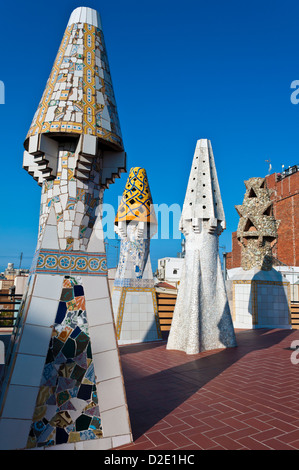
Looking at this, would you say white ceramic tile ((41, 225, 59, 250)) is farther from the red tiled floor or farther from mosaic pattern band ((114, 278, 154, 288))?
mosaic pattern band ((114, 278, 154, 288))

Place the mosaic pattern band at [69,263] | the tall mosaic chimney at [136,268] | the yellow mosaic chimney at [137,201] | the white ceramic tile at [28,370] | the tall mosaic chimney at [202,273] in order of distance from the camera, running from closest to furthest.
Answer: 1. the white ceramic tile at [28,370]
2. the mosaic pattern band at [69,263]
3. the tall mosaic chimney at [202,273]
4. the tall mosaic chimney at [136,268]
5. the yellow mosaic chimney at [137,201]

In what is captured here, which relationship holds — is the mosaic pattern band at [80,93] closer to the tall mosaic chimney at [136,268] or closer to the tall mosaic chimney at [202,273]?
the tall mosaic chimney at [202,273]

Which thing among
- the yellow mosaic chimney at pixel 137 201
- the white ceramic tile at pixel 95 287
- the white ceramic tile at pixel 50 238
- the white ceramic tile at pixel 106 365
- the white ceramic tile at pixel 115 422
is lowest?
the white ceramic tile at pixel 115 422

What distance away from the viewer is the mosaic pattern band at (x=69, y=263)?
2895mm

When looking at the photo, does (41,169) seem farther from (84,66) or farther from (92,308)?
(92,308)

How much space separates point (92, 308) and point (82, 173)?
1619 mm

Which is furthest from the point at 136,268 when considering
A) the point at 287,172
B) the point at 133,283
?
the point at 287,172

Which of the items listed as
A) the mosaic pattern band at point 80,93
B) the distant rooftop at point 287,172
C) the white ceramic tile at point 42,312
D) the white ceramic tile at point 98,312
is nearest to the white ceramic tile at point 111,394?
the white ceramic tile at point 98,312

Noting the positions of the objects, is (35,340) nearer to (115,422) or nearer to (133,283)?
(115,422)

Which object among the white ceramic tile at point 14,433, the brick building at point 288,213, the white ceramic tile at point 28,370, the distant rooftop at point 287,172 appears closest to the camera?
the white ceramic tile at point 14,433

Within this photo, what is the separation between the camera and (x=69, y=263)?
3.00 metres

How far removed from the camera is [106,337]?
2.94 m

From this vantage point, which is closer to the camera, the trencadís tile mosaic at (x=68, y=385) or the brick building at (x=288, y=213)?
the trencadís tile mosaic at (x=68, y=385)

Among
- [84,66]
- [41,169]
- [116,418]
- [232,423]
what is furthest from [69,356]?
[84,66]
